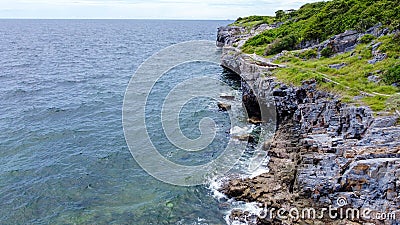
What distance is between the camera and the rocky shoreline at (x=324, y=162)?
2108 cm

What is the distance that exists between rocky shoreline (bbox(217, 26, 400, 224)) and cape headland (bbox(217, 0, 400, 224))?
0.07 metres

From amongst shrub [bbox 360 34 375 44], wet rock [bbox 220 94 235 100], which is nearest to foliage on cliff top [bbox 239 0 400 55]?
shrub [bbox 360 34 375 44]

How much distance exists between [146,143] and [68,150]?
9.62 metres

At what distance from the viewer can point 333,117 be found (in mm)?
30156

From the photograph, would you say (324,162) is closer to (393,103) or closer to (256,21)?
(393,103)

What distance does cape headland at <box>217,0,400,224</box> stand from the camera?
21844mm

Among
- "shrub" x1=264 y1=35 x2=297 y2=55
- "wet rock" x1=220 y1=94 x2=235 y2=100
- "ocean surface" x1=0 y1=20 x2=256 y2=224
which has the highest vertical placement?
"shrub" x1=264 y1=35 x2=297 y2=55

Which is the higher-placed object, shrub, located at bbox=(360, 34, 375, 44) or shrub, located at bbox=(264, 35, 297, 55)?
shrub, located at bbox=(360, 34, 375, 44)

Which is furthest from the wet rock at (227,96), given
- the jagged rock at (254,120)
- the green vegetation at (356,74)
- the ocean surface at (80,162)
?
the jagged rock at (254,120)

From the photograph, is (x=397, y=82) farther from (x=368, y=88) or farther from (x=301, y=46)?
(x=301, y=46)

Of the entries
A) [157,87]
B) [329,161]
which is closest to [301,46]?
[157,87]

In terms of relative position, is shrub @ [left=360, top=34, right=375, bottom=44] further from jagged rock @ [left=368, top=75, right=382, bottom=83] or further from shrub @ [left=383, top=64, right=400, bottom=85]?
shrub @ [left=383, top=64, right=400, bottom=85]

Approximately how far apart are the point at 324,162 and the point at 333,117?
7137 mm

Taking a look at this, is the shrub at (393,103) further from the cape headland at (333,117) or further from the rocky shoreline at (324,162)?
the rocky shoreline at (324,162)
